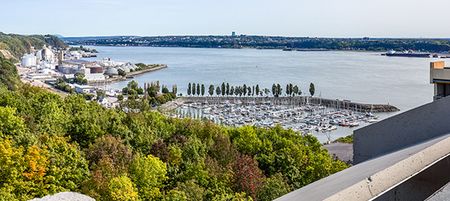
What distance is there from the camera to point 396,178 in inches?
37.4

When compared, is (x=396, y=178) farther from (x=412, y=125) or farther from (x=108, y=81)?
(x=108, y=81)

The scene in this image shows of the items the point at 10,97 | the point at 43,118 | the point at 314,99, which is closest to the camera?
the point at 43,118

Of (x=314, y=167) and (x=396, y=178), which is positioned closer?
(x=396, y=178)

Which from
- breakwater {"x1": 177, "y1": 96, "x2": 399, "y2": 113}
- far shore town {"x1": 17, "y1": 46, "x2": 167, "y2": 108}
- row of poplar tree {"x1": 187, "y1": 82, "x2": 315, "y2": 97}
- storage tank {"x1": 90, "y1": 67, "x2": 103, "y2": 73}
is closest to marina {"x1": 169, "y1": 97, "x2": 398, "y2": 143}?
breakwater {"x1": 177, "y1": 96, "x2": 399, "y2": 113}

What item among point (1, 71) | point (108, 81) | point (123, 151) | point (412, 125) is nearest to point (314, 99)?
point (1, 71)

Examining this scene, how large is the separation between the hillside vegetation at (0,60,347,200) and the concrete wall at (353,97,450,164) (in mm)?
2646

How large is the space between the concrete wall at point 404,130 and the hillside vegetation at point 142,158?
2646 mm

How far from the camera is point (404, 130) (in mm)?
1660

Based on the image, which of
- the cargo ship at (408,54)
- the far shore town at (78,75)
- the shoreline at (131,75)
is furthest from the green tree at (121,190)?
the cargo ship at (408,54)

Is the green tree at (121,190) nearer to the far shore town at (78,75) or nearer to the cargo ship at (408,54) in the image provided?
the far shore town at (78,75)

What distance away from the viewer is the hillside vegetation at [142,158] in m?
4.67

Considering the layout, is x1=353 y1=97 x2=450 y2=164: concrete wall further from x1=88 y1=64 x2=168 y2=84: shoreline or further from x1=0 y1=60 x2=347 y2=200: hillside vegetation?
x1=88 y1=64 x2=168 y2=84: shoreline

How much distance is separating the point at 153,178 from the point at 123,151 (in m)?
0.77

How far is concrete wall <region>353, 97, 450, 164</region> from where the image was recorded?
62.2 inches
